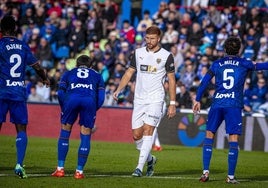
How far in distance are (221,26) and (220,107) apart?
15.1m

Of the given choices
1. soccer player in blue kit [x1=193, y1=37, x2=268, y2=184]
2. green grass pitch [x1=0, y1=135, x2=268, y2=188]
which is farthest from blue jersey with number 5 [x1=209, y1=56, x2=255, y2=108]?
green grass pitch [x1=0, y1=135, x2=268, y2=188]

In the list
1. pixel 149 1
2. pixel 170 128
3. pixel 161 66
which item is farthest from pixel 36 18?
pixel 161 66

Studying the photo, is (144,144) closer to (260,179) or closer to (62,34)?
(260,179)

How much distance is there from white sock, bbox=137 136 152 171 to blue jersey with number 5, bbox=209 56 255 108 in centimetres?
128

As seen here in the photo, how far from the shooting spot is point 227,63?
14.6 metres

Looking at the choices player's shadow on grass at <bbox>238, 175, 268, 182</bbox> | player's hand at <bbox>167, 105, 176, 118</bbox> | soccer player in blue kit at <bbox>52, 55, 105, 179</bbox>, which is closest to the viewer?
soccer player in blue kit at <bbox>52, 55, 105, 179</bbox>

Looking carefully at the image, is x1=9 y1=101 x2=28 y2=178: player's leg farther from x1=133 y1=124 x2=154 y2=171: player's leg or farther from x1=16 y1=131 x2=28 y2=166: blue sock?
x1=133 y1=124 x2=154 y2=171: player's leg

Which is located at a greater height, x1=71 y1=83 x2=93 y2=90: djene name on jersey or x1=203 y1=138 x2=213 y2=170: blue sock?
x1=71 y1=83 x2=93 y2=90: djene name on jersey

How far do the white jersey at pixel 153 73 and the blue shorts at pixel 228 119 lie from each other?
97 cm

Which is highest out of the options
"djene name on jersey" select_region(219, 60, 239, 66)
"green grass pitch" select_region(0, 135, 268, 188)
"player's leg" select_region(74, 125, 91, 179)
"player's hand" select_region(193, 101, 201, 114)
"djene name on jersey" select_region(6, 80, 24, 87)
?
"djene name on jersey" select_region(219, 60, 239, 66)

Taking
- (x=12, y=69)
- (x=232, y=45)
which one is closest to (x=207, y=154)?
(x=232, y=45)

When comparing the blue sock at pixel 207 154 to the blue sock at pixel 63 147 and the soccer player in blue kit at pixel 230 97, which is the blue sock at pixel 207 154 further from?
the blue sock at pixel 63 147

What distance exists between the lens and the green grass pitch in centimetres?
1375

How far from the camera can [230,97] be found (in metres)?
14.5
